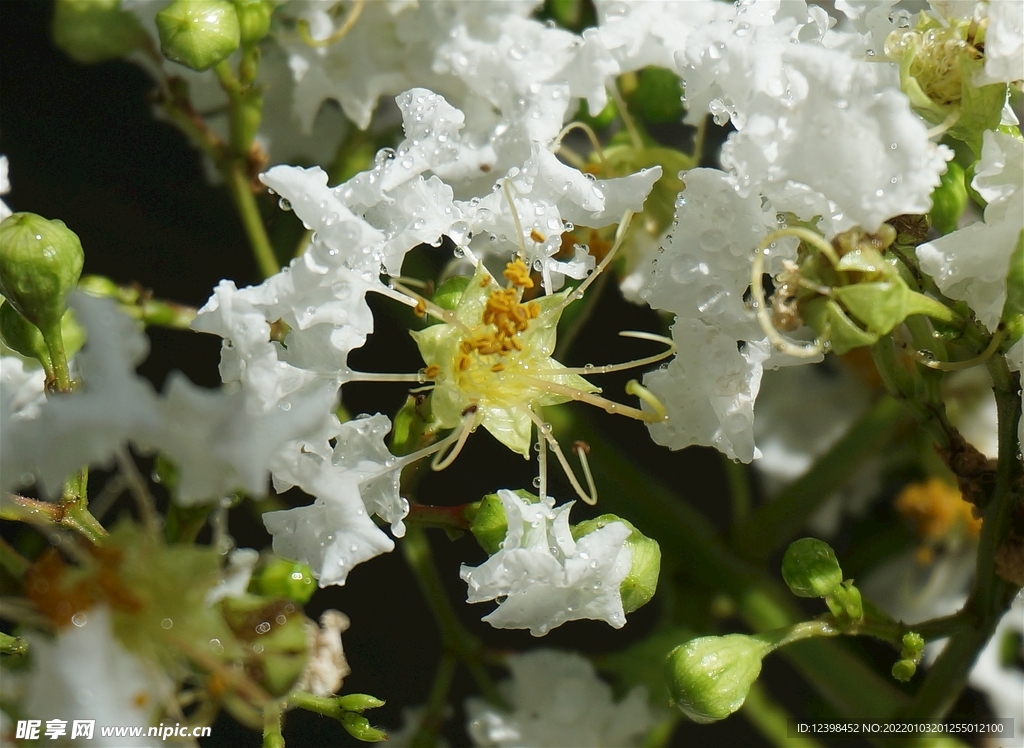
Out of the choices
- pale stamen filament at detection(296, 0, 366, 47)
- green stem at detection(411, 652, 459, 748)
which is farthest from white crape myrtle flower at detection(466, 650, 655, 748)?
pale stamen filament at detection(296, 0, 366, 47)

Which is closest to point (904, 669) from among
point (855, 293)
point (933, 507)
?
point (855, 293)

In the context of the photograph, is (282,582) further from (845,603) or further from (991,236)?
(991,236)

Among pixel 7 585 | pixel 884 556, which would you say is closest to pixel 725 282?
pixel 7 585

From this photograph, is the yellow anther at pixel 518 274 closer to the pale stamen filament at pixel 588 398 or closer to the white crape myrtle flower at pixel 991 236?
the pale stamen filament at pixel 588 398

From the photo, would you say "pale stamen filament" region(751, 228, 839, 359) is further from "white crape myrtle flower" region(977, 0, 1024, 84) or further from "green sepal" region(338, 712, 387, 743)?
"green sepal" region(338, 712, 387, 743)

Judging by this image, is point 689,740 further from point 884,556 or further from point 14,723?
point 14,723

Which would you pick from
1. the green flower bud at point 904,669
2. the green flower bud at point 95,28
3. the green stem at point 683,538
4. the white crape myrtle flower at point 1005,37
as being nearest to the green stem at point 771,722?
the green stem at point 683,538
